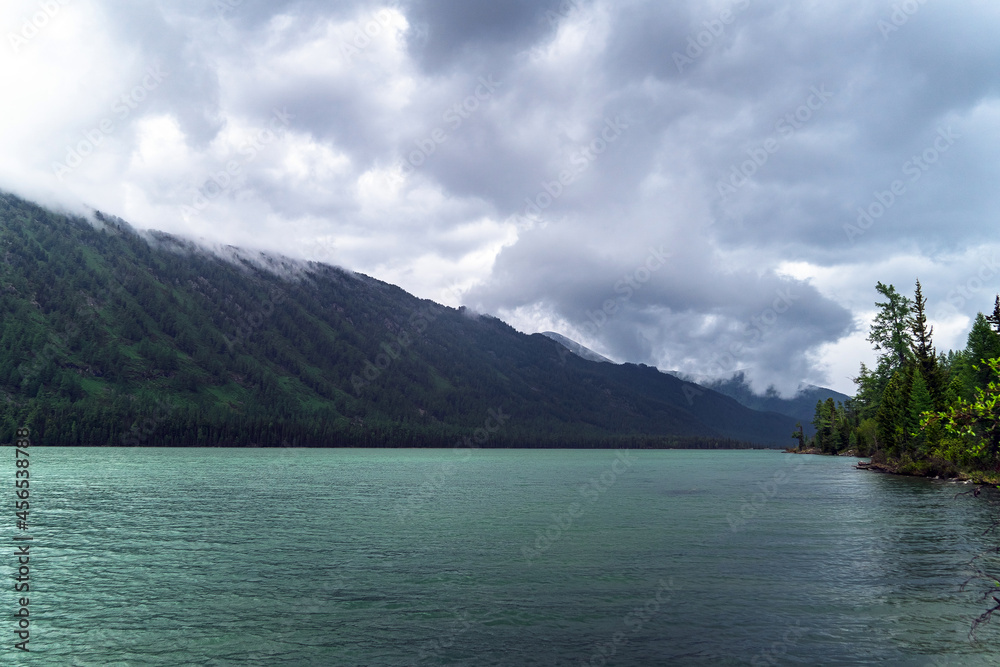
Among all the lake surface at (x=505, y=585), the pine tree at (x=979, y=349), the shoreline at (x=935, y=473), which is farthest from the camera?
the pine tree at (x=979, y=349)

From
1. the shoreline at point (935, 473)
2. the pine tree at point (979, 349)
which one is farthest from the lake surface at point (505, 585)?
the pine tree at point (979, 349)

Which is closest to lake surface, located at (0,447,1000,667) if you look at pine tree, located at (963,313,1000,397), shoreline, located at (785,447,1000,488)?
shoreline, located at (785,447,1000,488)

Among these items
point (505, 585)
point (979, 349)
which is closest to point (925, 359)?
point (979, 349)

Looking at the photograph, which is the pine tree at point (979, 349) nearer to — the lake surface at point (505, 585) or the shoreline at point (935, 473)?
the shoreline at point (935, 473)

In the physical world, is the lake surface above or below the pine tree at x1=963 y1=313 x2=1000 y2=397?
below

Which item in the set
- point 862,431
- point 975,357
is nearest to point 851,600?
point 975,357

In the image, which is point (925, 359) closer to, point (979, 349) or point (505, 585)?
point (979, 349)

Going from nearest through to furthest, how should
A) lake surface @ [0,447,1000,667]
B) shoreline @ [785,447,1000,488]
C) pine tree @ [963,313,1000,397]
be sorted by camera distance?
lake surface @ [0,447,1000,667]
shoreline @ [785,447,1000,488]
pine tree @ [963,313,1000,397]

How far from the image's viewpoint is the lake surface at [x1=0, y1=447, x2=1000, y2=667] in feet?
79.9

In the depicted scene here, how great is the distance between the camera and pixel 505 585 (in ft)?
112

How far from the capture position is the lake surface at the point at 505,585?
79.9 ft

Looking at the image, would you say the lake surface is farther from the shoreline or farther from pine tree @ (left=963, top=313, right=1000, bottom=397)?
pine tree @ (left=963, top=313, right=1000, bottom=397)

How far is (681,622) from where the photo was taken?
27312mm

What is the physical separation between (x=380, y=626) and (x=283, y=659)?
16.2ft
